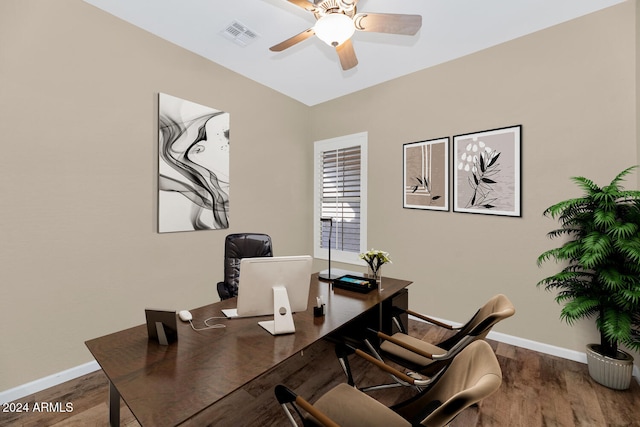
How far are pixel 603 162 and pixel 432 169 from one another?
1451 millimetres

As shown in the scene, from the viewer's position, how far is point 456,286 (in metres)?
3.19

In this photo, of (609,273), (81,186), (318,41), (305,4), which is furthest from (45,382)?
(609,273)

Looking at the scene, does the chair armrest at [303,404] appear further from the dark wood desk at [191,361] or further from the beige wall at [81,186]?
the beige wall at [81,186]

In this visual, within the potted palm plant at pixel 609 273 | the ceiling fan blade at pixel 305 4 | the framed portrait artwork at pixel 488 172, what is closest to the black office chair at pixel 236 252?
the ceiling fan blade at pixel 305 4

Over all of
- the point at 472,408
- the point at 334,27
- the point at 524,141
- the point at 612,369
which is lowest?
the point at 472,408

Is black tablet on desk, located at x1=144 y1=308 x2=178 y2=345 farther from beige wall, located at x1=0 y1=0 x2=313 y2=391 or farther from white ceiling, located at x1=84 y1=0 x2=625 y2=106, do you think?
white ceiling, located at x1=84 y1=0 x2=625 y2=106

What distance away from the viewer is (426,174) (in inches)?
134

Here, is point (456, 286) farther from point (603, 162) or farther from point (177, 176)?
point (177, 176)

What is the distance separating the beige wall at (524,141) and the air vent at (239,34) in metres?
1.78

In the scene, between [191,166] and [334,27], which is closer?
[334,27]

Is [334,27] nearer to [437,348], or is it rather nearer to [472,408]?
[437,348]

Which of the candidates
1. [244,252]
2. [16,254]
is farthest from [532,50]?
[16,254]

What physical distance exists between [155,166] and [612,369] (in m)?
4.23

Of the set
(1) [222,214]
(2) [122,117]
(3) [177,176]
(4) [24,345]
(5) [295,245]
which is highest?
→ (2) [122,117]
